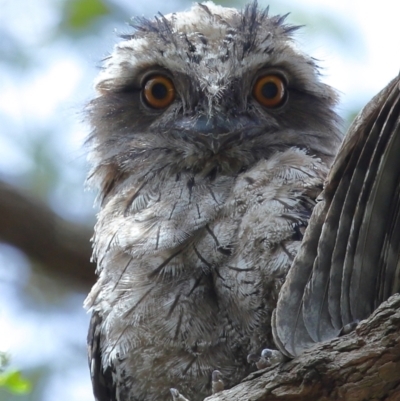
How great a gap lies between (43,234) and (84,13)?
1.84 m

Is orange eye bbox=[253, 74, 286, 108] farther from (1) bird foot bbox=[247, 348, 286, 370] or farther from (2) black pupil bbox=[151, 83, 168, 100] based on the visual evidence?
(1) bird foot bbox=[247, 348, 286, 370]

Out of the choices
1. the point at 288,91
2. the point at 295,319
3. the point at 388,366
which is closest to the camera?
the point at 388,366

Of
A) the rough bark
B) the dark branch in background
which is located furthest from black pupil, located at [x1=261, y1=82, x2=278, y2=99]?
the rough bark

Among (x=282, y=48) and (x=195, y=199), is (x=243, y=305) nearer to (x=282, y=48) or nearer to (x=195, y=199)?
(x=195, y=199)

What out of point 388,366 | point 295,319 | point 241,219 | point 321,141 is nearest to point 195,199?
point 241,219

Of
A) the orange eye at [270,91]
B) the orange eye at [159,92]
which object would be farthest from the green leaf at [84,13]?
the orange eye at [270,91]

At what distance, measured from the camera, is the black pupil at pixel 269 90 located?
3699 mm

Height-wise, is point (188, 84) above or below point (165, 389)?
above

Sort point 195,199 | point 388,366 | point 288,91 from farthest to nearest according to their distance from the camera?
point 288,91
point 195,199
point 388,366

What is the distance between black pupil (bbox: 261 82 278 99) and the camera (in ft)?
12.1

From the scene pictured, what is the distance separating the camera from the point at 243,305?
2.95m

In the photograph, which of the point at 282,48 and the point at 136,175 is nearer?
the point at 136,175

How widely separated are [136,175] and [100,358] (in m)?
0.78

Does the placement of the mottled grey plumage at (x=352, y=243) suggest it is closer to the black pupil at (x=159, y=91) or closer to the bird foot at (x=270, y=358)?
the bird foot at (x=270, y=358)
